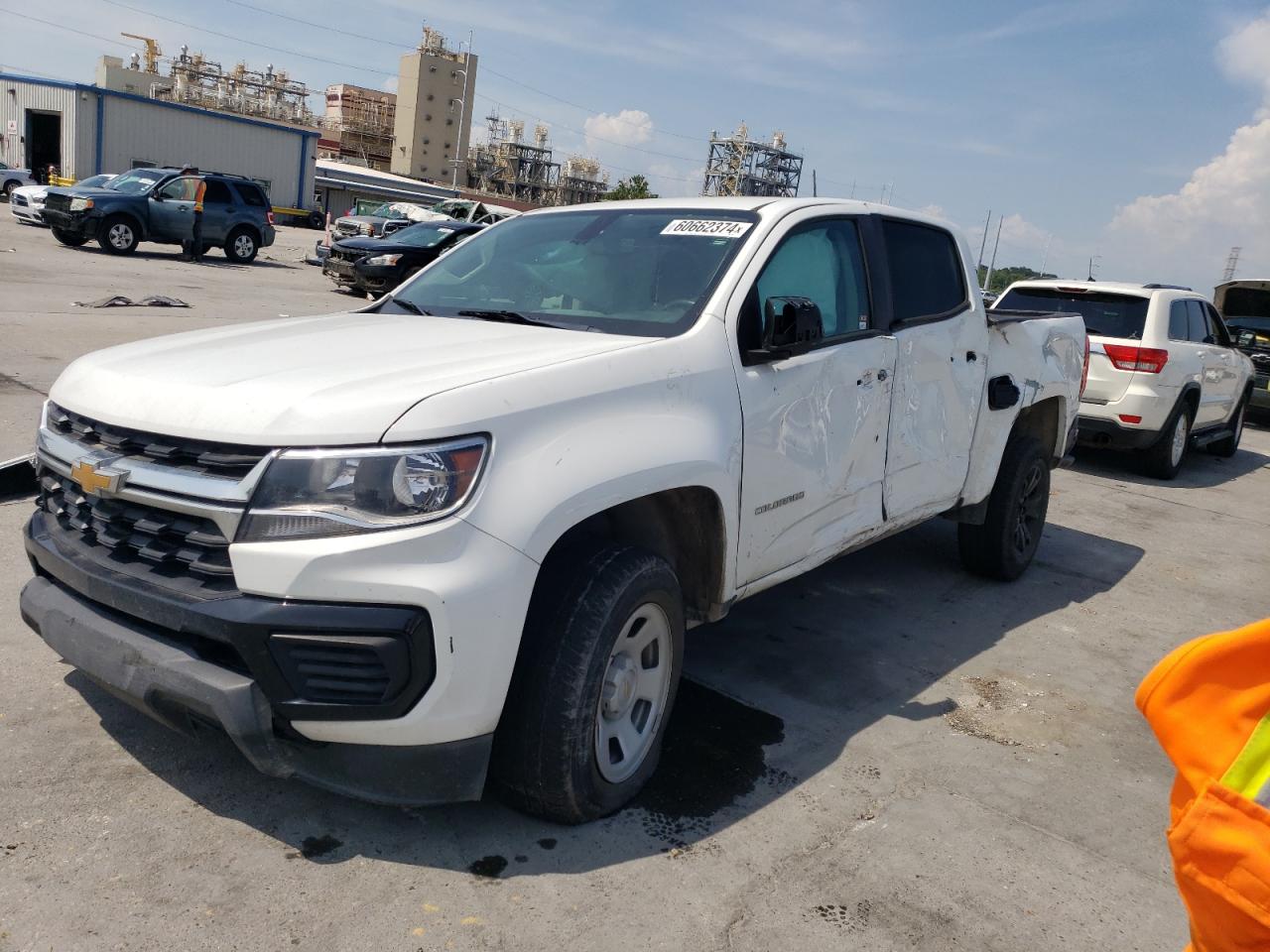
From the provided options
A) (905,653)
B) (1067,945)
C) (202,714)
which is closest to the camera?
(202,714)

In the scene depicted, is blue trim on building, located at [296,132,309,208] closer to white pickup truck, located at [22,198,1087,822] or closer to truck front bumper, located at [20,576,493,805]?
white pickup truck, located at [22,198,1087,822]

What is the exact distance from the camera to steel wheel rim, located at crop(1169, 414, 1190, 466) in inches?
391

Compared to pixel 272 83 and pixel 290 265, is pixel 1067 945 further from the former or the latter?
pixel 272 83

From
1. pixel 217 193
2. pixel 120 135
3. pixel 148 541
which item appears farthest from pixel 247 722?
pixel 120 135

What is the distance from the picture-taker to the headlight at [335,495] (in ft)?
8.39

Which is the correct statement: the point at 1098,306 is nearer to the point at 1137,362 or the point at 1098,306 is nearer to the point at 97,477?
the point at 1137,362

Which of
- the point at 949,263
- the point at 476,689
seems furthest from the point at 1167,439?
the point at 476,689

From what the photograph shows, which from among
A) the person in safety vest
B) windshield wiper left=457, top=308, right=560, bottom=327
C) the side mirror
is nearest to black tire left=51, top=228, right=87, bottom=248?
the person in safety vest

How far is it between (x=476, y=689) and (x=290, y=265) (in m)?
24.3

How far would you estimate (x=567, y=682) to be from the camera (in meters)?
2.85

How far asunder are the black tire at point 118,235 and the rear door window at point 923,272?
19325 millimetres

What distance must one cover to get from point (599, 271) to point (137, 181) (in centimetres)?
2084

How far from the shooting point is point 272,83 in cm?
13862

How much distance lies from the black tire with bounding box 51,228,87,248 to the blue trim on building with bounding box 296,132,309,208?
32.2 metres
